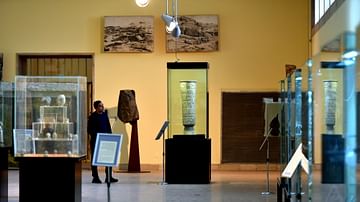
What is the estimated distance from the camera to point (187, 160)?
12.1 metres

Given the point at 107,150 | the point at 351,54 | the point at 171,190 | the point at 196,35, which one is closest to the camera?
the point at 351,54

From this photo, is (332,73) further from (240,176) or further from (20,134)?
(240,176)

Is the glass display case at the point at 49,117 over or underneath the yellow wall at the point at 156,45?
underneath

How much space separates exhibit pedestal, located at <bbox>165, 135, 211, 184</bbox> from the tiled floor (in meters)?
0.29

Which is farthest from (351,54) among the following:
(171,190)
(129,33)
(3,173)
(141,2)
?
(129,33)

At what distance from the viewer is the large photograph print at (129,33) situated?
49.9 feet

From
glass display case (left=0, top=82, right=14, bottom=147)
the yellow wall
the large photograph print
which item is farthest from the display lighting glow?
the large photograph print

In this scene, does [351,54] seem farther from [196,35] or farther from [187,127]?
[196,35]

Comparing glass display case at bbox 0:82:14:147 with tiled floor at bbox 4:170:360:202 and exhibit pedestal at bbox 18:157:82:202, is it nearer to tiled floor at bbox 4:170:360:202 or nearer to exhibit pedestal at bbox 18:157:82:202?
tiled floor at bbox 4:170:360:202

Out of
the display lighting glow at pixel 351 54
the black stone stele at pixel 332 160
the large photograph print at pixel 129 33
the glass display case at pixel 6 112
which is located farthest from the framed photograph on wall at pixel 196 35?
the display lighting glow at pixel 351 54

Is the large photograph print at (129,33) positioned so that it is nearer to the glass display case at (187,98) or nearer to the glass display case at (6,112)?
the glass display case at (187,98)

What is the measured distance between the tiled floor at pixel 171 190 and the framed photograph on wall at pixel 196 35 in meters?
3.24

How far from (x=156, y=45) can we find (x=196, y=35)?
3.31 feet

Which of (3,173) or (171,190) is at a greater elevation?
(3,173)
